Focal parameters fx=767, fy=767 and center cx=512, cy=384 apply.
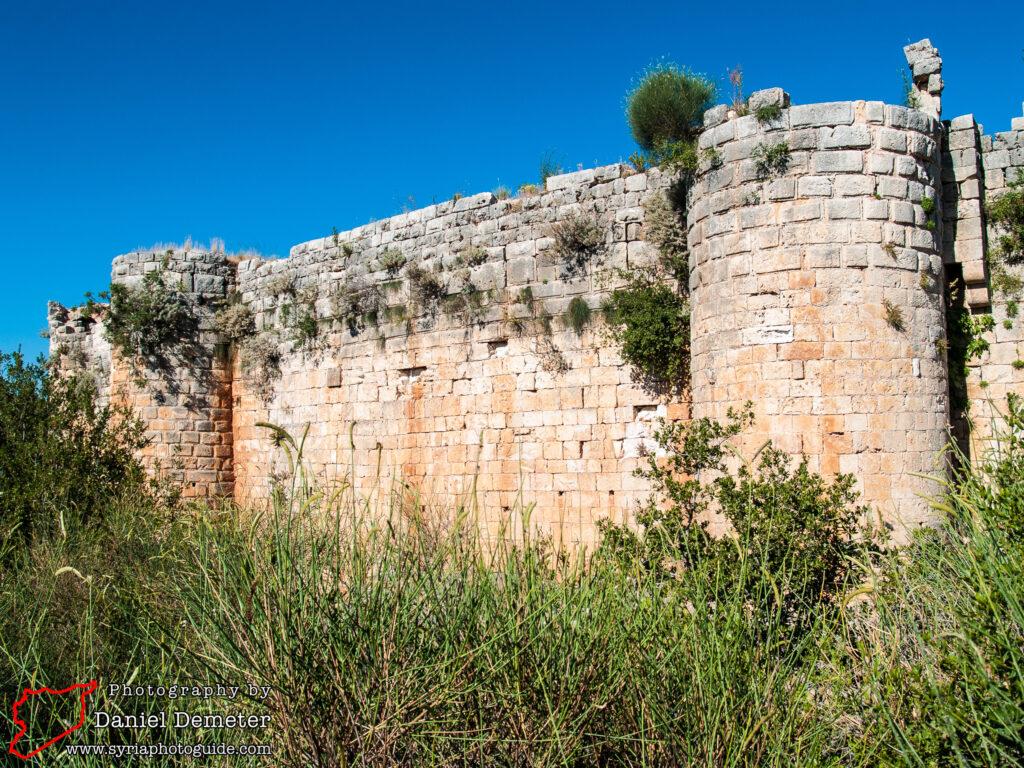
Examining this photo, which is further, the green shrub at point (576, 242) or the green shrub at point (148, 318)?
the green shrub at point (148, 318)

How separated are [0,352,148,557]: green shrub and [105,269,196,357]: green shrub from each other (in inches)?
67.8

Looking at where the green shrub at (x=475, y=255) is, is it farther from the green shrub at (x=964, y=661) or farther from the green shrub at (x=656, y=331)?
the green shrub at (x=964, y=661)

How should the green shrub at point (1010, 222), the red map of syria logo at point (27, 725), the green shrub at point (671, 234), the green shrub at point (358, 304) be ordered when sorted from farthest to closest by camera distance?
1. the green shrub at point (358, 304)
2. the green shrub at point (671, 234)
3. the green shrub at point (1010, 222)
4. the red map of syria logo at point (27, 725)

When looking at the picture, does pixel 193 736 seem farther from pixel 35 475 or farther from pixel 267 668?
pixel 35 475

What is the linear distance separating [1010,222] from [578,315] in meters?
4.18

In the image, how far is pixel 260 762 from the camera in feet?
10.5

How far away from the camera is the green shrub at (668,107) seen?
8328 millimetres

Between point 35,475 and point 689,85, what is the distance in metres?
8.66

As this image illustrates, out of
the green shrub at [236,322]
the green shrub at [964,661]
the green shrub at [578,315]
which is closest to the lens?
the green shrub at [964,661]

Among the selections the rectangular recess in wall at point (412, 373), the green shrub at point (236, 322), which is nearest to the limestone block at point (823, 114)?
the rectangular recess in wall at point (412, 373)

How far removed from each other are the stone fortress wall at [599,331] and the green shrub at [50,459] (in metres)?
1.59

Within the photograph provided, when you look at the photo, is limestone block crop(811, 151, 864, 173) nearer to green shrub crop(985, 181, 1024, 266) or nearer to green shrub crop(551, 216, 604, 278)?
green shrub crop(985, 181, 1024, 266)

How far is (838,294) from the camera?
6500 mm

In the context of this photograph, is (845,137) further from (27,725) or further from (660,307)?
(27,725)
